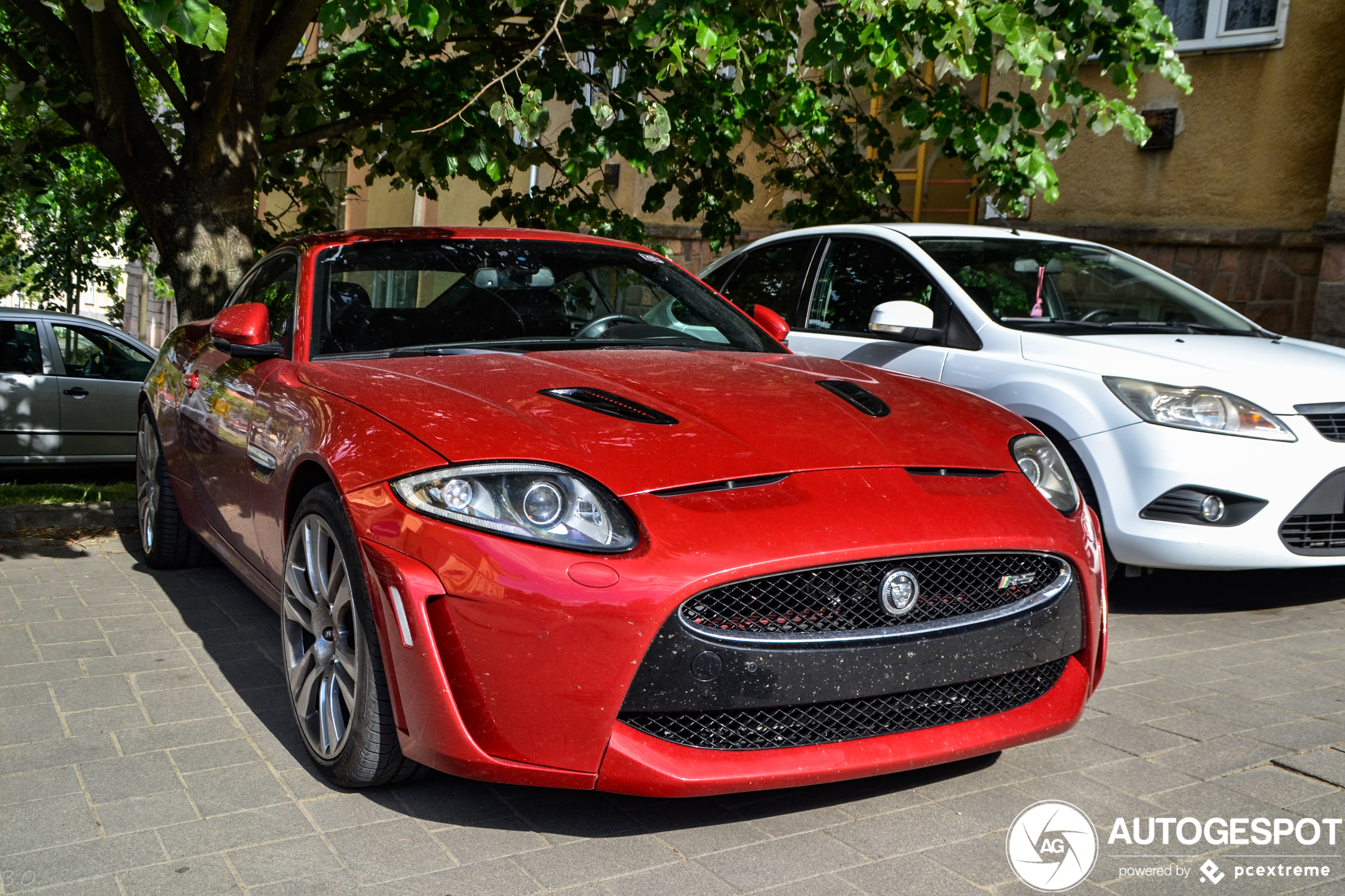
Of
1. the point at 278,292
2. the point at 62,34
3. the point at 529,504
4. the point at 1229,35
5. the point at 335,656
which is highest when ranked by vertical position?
the point at 1229,35

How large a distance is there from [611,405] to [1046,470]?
1.19m

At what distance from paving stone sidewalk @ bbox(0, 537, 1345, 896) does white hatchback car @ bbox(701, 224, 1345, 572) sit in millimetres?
594

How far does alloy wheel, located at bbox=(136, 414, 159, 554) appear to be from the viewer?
5758 millimetres

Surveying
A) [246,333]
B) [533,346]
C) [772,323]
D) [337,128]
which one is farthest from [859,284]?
[337,128]

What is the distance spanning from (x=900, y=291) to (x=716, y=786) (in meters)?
3.86

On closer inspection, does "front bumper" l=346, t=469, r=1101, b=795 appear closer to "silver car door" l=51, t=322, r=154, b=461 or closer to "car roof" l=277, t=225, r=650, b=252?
"car roof" l=277, t=225, r=650, b=252

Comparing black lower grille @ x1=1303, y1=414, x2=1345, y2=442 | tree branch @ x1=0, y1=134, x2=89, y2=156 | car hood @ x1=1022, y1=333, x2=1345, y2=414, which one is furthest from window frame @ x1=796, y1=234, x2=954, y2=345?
tree branch @ x1=0, y1=134, x2=89, y2=156

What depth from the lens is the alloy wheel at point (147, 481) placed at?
18.9 ft

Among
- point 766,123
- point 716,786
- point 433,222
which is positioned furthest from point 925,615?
point 433,222

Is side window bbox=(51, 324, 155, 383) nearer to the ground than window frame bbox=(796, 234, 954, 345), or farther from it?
nearer to the ground

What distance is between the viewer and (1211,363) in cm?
505

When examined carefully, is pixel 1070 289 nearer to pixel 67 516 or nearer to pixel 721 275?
pixel 721 275

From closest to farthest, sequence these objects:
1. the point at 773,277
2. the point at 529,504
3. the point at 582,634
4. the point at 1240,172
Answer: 1. the point at 582,634
2. the point at 529,504
3. the point at 773,277
4. the point at 1240,172

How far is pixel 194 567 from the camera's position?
587 centimetres
